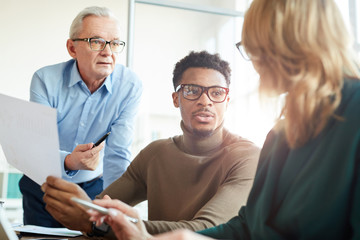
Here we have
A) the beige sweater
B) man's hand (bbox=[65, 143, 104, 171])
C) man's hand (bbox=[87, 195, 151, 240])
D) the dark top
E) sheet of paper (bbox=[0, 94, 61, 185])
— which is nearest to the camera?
the dark top

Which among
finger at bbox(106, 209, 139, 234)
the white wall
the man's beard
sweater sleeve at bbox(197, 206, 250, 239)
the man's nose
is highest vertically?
the white wall

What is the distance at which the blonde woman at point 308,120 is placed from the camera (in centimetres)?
68

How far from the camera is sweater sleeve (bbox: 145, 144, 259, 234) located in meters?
1.26

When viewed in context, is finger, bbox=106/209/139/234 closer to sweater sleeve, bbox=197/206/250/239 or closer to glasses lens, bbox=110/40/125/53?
sweater sleeve, bbox=197/206/250/239

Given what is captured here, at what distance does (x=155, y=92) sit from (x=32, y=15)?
155cm

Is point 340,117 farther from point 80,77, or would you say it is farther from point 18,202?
point 18,202

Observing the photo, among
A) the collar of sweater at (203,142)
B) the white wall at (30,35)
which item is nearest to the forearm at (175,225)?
the collar of sweater at (203,142)

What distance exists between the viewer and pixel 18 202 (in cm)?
448

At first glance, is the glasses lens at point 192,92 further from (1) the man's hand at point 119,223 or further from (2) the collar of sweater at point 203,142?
(1) the man's hand at point 119,223

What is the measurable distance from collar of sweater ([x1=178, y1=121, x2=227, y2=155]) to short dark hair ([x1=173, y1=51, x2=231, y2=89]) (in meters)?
0.27

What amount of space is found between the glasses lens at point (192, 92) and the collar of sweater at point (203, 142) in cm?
15

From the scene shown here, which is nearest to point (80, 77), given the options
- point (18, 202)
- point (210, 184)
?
point (210, 184)

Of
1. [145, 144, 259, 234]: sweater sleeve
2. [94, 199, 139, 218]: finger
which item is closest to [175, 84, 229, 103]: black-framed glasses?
[145, 144, 259, 234]: sweater sleeve

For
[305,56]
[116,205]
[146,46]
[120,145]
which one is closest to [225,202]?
[116,205]
